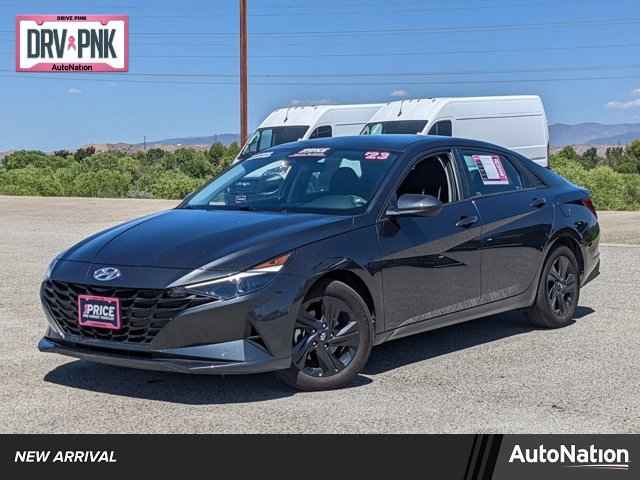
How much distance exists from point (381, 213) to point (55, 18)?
3569 cm

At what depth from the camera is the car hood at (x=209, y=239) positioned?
20.2 ft

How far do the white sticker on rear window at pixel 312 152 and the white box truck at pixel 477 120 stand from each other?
16.2 metres

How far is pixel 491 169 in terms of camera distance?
26.7ft

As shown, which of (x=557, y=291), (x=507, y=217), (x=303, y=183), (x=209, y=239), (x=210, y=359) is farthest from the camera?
(x=557, y=291)

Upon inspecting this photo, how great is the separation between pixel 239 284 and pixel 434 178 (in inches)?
84.8

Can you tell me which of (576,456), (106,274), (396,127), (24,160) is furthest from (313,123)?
(24,160)

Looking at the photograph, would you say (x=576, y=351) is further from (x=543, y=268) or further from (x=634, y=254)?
(x=634, y=254)

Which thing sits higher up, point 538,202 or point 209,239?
point 538,202

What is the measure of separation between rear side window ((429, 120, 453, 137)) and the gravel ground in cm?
1478

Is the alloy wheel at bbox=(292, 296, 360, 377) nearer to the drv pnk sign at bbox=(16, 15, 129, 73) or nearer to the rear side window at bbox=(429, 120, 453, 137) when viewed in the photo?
the rear side window at bbox=(429, 120, 453, 137)

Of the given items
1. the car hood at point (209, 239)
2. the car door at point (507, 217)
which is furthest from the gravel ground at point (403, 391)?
the car hood at point (209, 239)

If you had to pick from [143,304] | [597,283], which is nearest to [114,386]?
[143,304]

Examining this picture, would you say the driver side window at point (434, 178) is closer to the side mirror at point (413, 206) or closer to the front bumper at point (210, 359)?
the side mirror at point (413, 206)

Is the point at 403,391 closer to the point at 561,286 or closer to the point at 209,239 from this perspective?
the point at 209,239
